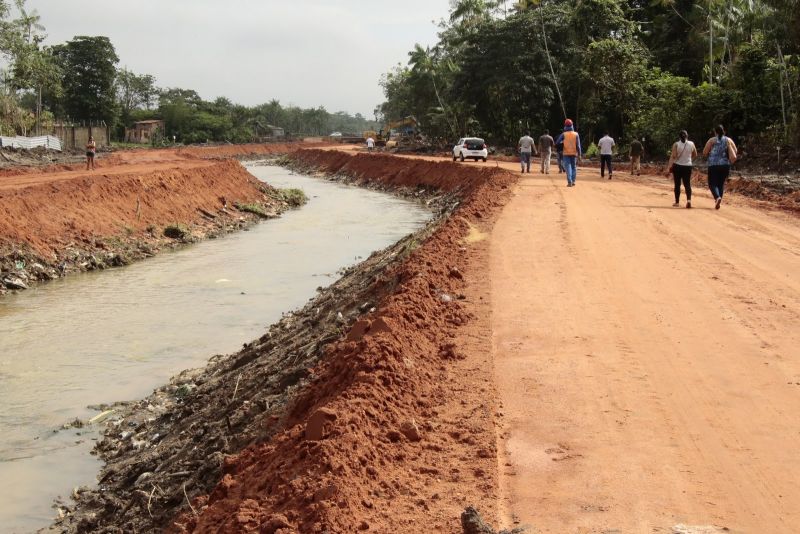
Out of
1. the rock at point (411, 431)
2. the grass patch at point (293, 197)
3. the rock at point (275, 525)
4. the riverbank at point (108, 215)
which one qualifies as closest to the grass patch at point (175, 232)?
the riverbank at point (108, 215)

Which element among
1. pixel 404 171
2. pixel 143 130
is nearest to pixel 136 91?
pixel 143 130

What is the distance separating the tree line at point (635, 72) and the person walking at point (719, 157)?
12.2 meters

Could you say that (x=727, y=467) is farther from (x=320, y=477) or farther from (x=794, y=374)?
(x=320, y=477)

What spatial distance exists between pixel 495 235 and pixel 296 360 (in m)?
6.75

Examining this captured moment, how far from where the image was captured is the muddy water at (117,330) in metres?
8.61

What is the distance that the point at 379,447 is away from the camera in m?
5.47

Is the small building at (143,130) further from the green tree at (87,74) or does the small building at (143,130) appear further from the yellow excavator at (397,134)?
the yellow excavator at (397,134)

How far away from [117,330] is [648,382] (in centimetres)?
1025

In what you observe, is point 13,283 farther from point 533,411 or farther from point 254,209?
point 254,209

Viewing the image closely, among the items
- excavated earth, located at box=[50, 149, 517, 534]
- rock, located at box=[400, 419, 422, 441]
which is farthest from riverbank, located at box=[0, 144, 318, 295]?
rock, located at box=[400, 419, 422, 441]

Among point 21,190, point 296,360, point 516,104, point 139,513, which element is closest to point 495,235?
point 296,360

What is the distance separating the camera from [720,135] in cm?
1681

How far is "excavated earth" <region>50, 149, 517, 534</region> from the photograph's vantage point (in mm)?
4824

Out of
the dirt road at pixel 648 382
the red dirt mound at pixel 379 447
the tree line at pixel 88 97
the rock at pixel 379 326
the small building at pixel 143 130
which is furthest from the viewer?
the small building at pixel 143 130
